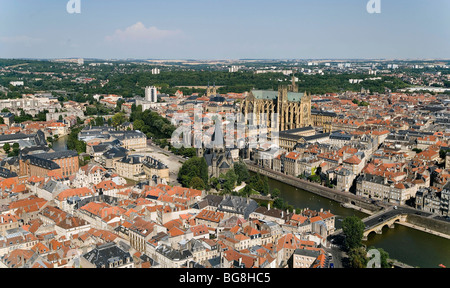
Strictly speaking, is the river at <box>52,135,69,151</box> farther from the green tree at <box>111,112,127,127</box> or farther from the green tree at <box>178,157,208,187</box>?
the green tree at <box>178,157,208,187</box>

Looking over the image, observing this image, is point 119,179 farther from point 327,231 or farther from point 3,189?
point 327,231

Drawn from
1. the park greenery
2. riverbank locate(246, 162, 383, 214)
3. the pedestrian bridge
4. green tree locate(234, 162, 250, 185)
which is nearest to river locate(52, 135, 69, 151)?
green tree locate(234, 162, 250, 185)

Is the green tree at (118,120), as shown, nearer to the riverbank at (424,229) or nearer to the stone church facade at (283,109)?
the stone church facade at (283,109)

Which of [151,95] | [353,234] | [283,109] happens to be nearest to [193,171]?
[353,234]

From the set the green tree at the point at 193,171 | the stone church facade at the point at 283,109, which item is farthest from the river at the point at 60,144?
the stone church facade at the point at 283,109

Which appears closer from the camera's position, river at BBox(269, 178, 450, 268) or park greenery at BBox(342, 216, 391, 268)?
park greenery at BBox(342, 216, 391, 268)
